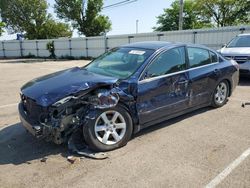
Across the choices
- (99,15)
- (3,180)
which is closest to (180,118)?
(3,180)

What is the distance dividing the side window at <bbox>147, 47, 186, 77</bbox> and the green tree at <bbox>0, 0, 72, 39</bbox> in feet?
124

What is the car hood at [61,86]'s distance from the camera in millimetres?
3596

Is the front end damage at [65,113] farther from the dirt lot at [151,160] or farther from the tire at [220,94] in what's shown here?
the tire at [220,94]

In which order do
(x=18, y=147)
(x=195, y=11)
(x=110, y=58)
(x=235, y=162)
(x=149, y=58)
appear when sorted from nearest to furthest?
(x=235, y=162)
(x=18, y=147)
(x=149, y=58)
(x=110, y=58)
(x=195, y=11)

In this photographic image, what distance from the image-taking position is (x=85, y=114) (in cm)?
369

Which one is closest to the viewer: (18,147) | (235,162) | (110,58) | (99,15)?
(235,162)

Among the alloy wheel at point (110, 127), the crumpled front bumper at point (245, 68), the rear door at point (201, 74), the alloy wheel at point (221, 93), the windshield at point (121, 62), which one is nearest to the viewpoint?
the alloy wheel at point (110, 127)

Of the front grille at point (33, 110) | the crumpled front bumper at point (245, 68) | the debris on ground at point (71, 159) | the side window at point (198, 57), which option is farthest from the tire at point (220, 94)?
the front grille at point (33, 110)

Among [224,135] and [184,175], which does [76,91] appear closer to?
[184,175]

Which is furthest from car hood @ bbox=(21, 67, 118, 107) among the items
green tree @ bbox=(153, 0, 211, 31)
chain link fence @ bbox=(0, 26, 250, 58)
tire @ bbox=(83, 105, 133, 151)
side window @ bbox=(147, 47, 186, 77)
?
green tree @ bbox=(153, 0, 211, 31)

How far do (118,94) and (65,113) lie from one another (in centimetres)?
80

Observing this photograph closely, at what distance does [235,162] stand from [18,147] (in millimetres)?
3169

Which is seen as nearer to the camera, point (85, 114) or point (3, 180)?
point (3, 180)

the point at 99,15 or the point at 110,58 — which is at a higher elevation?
the point at 99,15
